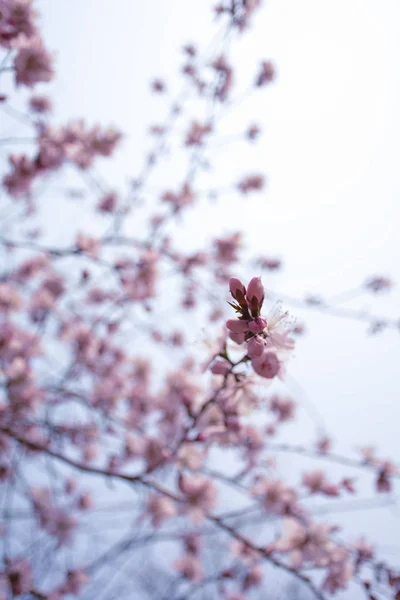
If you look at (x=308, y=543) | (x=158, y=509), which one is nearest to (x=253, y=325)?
(x=308, y=543)

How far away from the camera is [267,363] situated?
1.19 metres

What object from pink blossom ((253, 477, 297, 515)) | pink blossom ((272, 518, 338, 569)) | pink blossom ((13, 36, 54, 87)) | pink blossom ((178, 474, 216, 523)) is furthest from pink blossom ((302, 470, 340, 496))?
pink blossom ((13, 36, 54, 87))

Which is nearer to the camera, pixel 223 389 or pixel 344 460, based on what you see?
pixel 223 389

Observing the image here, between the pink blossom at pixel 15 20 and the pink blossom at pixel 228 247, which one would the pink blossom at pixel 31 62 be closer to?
the pink blossom at pixel 15 20

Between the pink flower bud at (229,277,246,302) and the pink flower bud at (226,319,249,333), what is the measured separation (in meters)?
0.07

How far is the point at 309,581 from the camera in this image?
1.88 m

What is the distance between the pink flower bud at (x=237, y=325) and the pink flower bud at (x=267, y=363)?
139mm

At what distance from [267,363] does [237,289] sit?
0.30 m

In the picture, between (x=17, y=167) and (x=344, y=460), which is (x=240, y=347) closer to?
(x=344, y=460)

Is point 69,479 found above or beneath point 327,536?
above

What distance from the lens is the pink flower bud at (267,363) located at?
118 cm

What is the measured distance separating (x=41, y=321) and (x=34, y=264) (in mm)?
1238

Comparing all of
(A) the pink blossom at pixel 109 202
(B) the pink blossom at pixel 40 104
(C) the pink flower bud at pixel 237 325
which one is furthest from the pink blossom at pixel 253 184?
(C) the pink flower bud at pixel 237 325

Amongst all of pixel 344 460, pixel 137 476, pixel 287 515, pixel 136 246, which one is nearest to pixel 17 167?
pixel 136 246
